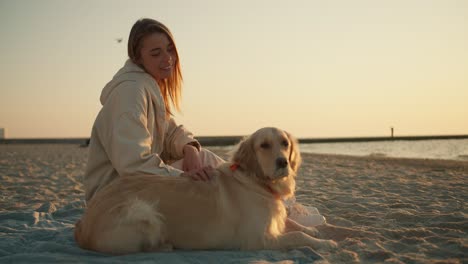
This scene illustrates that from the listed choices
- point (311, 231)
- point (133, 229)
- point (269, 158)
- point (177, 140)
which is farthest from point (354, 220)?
point (133, 229)

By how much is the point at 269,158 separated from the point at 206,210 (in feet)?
2.23

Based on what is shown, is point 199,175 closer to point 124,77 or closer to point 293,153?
point 293,153

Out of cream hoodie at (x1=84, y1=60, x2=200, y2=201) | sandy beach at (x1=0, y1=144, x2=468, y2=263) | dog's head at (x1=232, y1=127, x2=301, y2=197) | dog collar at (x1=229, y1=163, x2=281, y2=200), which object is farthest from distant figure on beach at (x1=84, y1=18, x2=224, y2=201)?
sandy beach at (x1=0, y1=144, x2=468, y2=263)

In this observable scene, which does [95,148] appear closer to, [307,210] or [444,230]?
[307,210]

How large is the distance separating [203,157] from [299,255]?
151 centimetres

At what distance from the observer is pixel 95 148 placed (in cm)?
374

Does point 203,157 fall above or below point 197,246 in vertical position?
above

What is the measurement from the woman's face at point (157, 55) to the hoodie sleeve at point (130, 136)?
0.45m

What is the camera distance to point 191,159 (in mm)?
4066

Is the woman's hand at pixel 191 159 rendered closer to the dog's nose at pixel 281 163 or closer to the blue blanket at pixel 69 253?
the dog's nose at pixel 281 163

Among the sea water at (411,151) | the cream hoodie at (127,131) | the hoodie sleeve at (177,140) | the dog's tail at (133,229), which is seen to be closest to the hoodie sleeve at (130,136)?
the cream hoodie at (127,131)

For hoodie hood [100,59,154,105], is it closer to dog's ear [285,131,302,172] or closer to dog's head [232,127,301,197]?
dog's head [232,127,301,197]

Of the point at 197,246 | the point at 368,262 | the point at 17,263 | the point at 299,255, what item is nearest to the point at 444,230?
the point at 368,262

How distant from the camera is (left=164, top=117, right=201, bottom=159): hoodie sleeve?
14.0 feet
